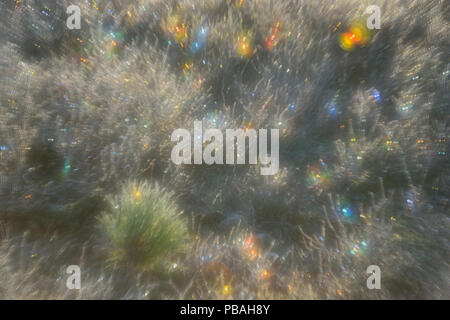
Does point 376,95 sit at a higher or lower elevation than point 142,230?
higher

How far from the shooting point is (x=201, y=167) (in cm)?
125

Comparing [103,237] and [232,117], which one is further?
[232,117]

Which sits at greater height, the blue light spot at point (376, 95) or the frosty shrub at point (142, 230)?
the blue light spot at point (376, 95)

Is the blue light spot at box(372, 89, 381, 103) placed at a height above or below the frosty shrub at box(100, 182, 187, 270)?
above

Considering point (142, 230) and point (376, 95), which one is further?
point (376, 95)

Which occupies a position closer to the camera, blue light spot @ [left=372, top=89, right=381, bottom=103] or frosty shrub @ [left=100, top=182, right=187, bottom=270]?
frosty shrub @ [left=100, top=182, right=187, bottom=270]

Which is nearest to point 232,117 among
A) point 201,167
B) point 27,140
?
point 201,167

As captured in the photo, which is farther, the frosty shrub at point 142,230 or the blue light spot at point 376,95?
the blue light spot at point 376,95
